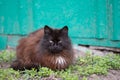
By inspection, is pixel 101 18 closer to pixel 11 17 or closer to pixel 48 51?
pixel 11 17

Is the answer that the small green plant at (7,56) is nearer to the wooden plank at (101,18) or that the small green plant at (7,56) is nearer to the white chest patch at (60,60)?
the white chest patch at (60,60)

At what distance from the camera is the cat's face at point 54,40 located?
7.02m

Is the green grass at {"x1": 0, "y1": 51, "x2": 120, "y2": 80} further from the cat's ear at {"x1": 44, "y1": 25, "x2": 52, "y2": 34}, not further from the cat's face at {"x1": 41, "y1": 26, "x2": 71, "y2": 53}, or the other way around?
the cat's ear at {"x1": 44, "y1": 25, "x2": 52, "y2": 34}

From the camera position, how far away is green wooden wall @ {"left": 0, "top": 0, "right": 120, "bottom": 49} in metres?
9.67

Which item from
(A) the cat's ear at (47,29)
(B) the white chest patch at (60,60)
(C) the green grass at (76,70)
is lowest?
(C) the green grass at (76,70)

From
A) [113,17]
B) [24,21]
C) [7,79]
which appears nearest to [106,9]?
[113,17]

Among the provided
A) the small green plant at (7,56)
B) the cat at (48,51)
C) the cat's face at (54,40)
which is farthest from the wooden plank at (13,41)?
the cat's face at (54,40)

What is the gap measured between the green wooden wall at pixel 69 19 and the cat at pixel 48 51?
254 centimetres

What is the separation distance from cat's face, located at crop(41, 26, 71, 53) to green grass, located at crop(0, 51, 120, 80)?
0.42 metres

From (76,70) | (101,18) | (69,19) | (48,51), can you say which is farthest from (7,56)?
(101,18)

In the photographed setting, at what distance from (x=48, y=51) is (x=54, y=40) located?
0.26 meters

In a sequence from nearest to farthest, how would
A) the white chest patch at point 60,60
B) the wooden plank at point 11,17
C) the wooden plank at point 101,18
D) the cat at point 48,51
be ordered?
the cat at point 48,51, the white chest patch at point 60,60, the wooden plank at point 101,18, the wooden plank at point 11,17

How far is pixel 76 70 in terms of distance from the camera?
295 inches

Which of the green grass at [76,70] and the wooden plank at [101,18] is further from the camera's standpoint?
the wooden plank at [101,18]
